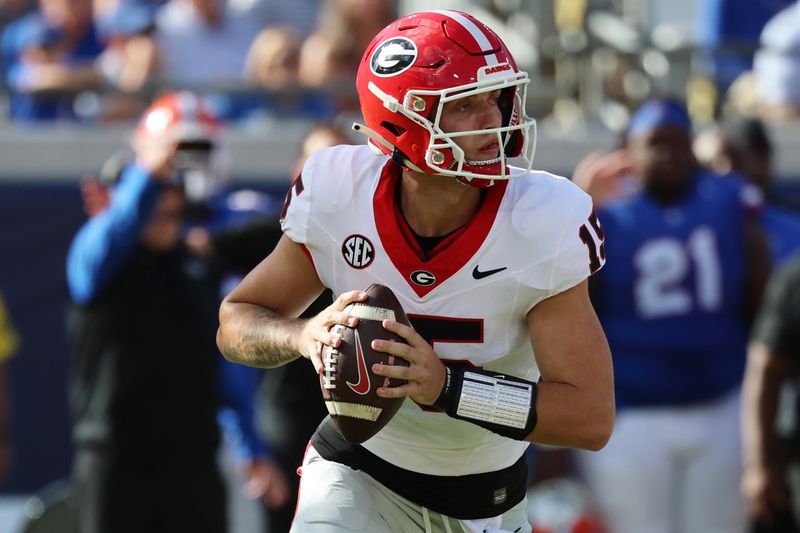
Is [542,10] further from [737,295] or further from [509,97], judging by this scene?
[509,97]

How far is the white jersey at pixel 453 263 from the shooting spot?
11.3 feet

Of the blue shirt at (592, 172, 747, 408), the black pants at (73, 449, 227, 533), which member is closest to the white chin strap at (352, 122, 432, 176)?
the black pants at (73, 449, 227, 533)

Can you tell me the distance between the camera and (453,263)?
11.4 feet

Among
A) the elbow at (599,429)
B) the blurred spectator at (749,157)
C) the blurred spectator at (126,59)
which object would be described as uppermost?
the elbow at (599,429)

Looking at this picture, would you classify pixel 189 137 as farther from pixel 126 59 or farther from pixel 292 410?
pixel 126 59

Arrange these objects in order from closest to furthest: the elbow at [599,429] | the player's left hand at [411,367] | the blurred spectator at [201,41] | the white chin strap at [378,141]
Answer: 1. the player's left hand at [411,367]
2. the elbow at [599,429]
3. the white chin strap at [378,141]
4. the blurred spectator at [201,41]

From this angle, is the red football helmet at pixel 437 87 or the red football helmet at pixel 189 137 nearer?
the red football helmet at pixel 437 87

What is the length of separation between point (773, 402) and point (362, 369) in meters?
3.34

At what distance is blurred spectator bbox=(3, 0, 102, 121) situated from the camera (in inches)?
317

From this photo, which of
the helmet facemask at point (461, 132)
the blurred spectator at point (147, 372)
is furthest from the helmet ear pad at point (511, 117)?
the blurred spectator at point (147, 372)

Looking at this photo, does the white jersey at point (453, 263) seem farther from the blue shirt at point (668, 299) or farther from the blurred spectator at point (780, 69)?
the blurred spectator at point (780, 69)

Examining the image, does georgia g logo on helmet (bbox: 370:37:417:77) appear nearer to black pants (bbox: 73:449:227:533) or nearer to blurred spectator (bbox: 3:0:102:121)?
black pants (bbox: 73:449:227:533)

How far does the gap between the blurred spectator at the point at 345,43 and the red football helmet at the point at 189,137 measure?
184 cm

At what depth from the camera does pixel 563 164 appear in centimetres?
775
